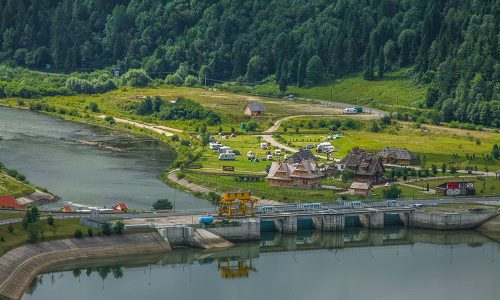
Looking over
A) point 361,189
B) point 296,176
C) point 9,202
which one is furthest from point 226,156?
point 9,202

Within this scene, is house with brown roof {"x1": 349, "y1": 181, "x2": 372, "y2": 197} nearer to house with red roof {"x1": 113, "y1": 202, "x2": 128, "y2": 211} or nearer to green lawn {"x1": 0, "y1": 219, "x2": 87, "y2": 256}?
house with red roof {"x1": 113, "y1": 202, "x2": 128, "y2": 211}

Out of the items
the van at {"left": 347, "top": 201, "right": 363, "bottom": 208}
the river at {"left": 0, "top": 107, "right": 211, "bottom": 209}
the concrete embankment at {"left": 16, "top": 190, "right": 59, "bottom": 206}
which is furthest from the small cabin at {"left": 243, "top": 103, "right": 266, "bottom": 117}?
the van at {"left": 347, "top": 201, "right": 363, "bottom": 208}

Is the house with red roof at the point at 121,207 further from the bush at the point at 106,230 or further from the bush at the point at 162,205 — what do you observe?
the bush at the point at 106,230

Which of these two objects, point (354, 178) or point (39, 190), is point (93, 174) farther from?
point (354, 178)

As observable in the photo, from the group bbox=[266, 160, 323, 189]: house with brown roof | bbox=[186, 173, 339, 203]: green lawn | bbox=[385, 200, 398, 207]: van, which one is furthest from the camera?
bbox=[266, 160, 323, 189]: house with brown roof

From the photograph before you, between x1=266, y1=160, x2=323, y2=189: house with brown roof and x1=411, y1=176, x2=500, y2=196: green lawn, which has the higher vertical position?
x1=266, y1=160, x2=323, y2=189: house with brown roof

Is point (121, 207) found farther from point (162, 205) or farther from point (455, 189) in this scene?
point (455, 189)
